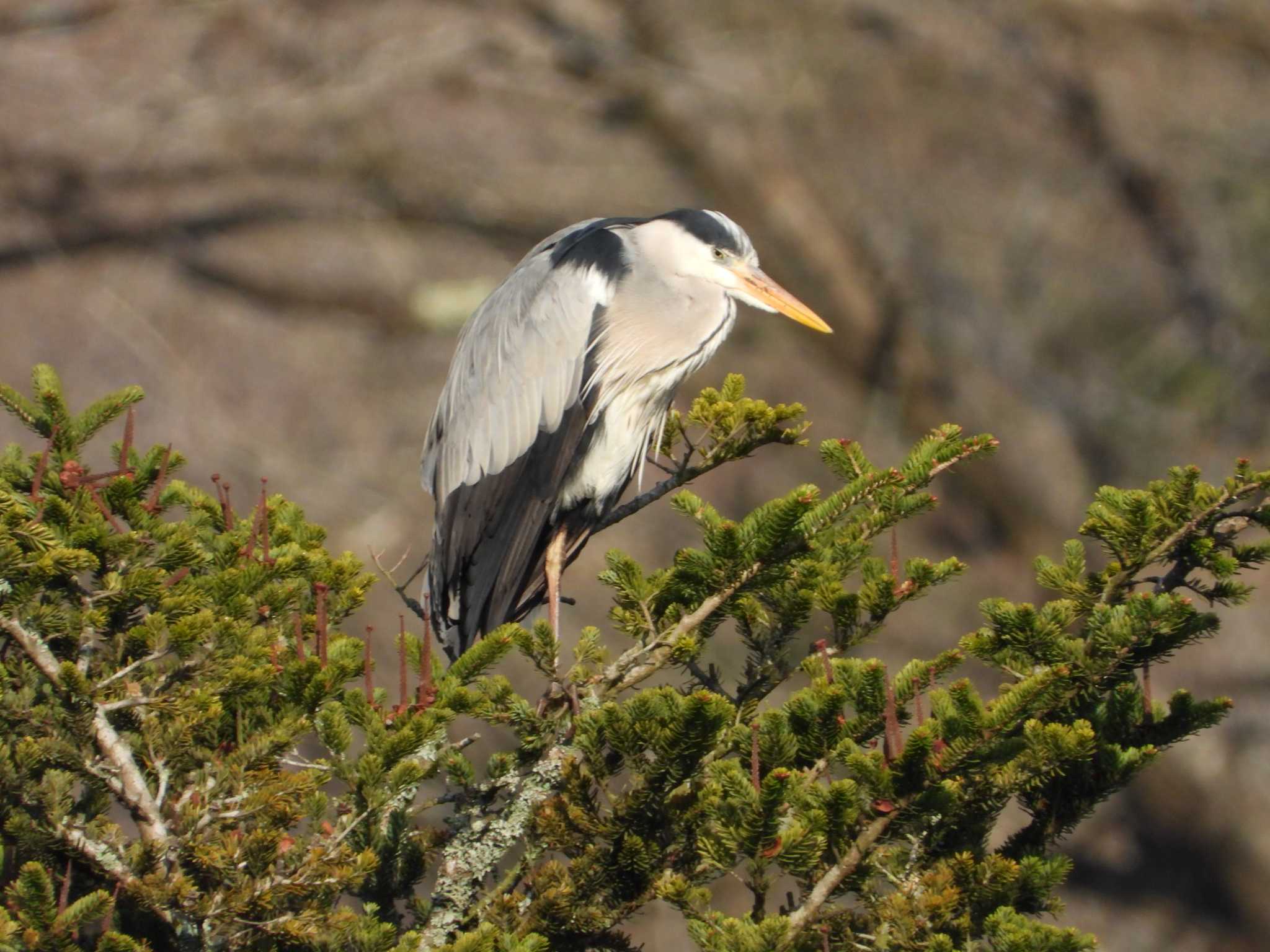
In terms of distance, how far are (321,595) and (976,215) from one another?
14.6 ft

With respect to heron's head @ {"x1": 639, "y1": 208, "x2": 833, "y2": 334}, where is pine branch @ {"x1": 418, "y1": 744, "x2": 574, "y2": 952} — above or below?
below

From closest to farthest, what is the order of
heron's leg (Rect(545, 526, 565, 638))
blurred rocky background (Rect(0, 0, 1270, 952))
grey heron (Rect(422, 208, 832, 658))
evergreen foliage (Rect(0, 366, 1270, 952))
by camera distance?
evergreen foliage (Rect(0, 366, 1270, 952)), heron's leg (Rect(545, 526, 565, 638)), grey heron (Rect(422, 208, 832, 658)), blurred rocky background (Rect(0, 0, 1270, 952))

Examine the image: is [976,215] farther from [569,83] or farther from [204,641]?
[204,641]

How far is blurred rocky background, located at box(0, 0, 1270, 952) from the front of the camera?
199 inches

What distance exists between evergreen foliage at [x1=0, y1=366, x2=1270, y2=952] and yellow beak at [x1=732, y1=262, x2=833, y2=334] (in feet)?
2.85

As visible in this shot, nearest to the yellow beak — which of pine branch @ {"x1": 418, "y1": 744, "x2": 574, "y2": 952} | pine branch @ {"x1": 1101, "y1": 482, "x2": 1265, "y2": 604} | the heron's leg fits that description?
the heron's leg

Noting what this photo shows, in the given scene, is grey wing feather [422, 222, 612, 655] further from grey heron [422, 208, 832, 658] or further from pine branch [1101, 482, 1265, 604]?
pine branch [1101, 482, 1265, 604]

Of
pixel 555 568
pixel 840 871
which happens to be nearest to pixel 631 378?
pixel 555 568

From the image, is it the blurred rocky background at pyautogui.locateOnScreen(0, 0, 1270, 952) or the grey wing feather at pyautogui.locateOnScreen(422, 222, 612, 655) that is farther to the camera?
the blurred rocky background at pyautogui.locateOnScreen(0, 0, 1270, 952)

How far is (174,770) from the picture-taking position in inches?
57.1

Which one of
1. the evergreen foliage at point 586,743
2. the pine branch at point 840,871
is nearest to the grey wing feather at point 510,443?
the evergreen foliage at point 586,743

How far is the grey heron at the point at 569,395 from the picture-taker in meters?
2.49

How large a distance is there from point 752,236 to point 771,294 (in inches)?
110

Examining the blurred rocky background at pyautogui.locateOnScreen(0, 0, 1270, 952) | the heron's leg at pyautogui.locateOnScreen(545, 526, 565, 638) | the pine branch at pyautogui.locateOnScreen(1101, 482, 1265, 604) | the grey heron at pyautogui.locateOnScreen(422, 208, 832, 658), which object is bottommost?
the pine branch at pyautogui.locateOnScreen(1101, 482, 1265, 604)
